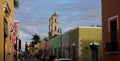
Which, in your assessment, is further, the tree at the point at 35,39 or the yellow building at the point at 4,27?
the tree at the point at 35,39

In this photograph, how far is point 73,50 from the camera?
148ft

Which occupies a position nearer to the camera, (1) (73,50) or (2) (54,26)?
(1) (73,50)

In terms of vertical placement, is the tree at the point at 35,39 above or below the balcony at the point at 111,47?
above

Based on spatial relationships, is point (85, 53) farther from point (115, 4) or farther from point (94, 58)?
point (115, 4)

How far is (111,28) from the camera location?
72.1 feet

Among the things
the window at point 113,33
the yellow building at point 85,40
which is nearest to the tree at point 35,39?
the yellow building at point 85,40

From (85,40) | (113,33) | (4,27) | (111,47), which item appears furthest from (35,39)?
(4,27)

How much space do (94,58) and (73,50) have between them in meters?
16.5

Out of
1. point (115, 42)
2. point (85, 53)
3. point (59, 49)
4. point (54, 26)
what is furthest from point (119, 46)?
point (54, 26)

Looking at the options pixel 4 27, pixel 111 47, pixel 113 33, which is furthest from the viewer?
pixel 113 33

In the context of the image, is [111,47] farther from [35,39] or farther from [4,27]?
[35,39]

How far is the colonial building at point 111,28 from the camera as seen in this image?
2038 centimetres

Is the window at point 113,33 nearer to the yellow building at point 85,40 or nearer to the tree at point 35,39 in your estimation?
the yellow building at point 85,40

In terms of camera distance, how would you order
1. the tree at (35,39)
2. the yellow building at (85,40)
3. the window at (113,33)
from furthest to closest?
1. the tree at (35,39)
2. the yellow building at (85,40)
3. the window at (113,33)
